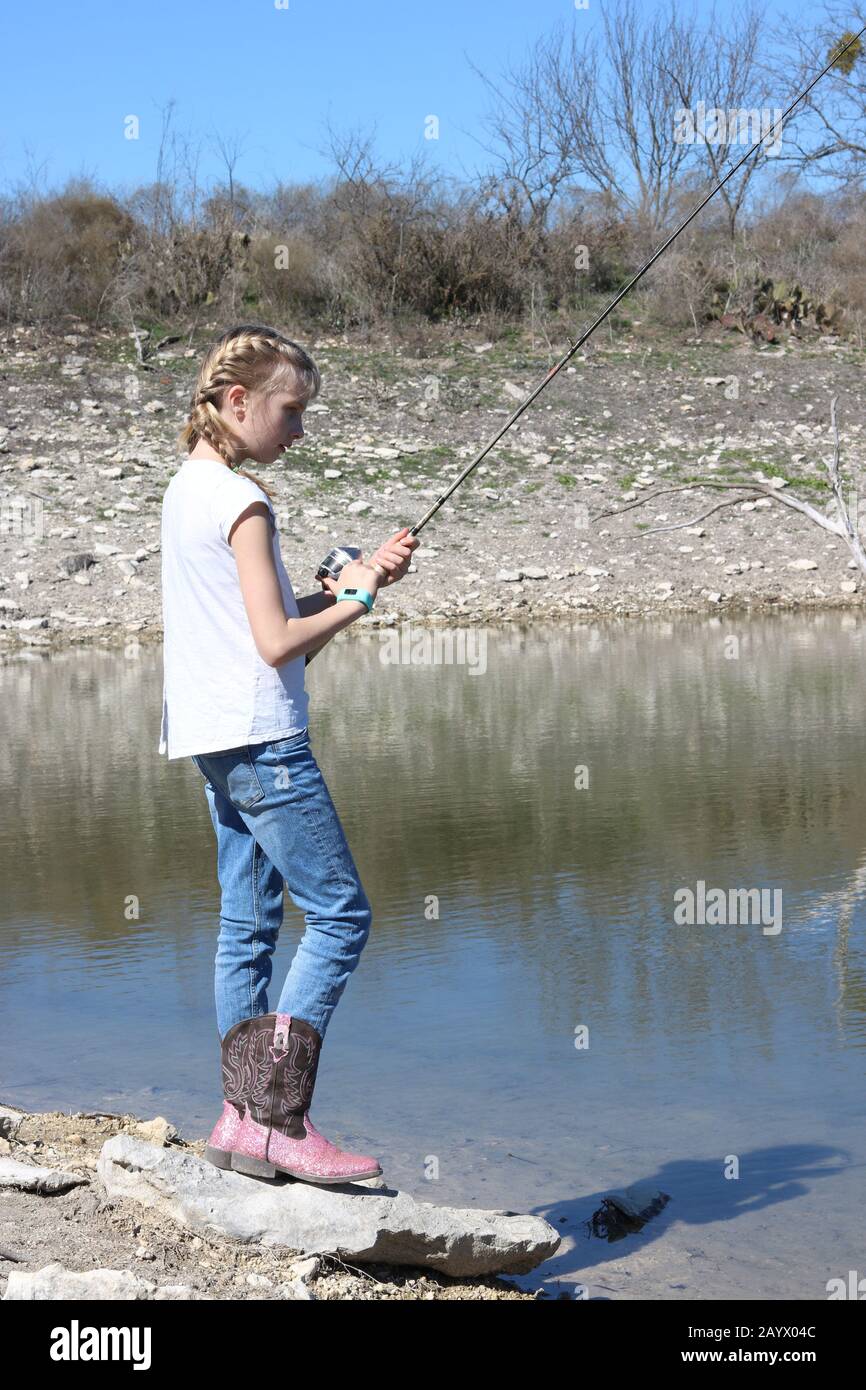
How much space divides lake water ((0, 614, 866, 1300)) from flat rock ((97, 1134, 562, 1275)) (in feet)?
0.69

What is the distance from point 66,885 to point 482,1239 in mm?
3732

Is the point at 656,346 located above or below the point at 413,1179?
above

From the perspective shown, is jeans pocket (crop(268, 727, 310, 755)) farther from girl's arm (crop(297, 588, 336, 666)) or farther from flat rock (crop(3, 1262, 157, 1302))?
flat rock (crop(3, 1262, 157, 1302))

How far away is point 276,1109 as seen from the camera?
3014 mm

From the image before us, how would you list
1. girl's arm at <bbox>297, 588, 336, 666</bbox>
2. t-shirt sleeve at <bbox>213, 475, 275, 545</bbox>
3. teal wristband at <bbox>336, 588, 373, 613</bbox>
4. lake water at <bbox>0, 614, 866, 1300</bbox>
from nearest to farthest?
→ t-shirt sleeve at <bbox>213, 475, 275, 545</bbox> → teal wristband at <bbox>336, 588, 373, 613</bbox> → girl's arm at <bbox>297, 588, 336, 666</bbox> → lake water at <bbox>0, 614, 866, 1300</bbox>

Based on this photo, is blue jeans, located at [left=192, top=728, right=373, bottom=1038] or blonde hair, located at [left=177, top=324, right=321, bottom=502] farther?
blonde hair, located at [left=177, top=324, right=321, bottom=502]

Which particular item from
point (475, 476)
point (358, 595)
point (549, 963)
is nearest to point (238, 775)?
point (358, 595)

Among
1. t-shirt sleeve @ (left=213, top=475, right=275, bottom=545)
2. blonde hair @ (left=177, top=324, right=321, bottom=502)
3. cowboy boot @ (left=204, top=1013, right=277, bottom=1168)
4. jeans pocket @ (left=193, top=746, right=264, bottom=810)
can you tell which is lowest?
cowboy boot @ (left=204, top=1013, right=277, bottom=1168)

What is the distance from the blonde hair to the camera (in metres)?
2.97

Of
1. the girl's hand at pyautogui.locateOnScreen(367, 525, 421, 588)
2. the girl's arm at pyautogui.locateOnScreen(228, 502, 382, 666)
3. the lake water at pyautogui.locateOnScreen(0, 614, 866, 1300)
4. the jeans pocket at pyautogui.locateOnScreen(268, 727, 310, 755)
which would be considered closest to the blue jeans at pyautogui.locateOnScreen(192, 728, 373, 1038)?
the jeans pocket at pyautogui.locateOnScreen(268, 727, 310, 755)

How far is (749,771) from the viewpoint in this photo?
26.1 ft

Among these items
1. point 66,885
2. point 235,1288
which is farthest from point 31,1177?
point 66,885

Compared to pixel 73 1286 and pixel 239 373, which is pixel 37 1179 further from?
pixel 239 373
